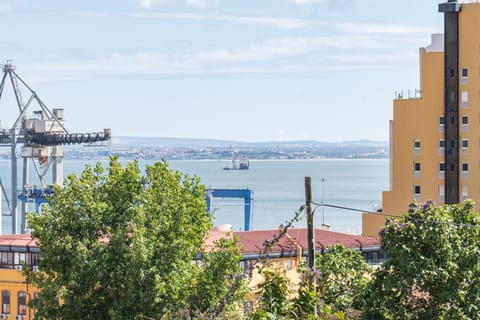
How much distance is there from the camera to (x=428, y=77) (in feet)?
175

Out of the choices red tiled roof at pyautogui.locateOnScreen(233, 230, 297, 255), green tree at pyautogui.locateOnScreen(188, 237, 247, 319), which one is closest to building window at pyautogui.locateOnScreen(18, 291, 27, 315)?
red tiled roof at pyautogui.locateOnScreen(233, 230, 297, 255)

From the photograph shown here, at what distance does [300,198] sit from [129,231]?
155 m

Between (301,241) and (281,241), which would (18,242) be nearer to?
(281,241)

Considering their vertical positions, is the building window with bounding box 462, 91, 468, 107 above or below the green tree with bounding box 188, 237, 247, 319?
above

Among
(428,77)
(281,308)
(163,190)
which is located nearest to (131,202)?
(163,190)

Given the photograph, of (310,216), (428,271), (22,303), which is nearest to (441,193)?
(22,303)

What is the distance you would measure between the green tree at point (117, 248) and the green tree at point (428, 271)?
6.09 meters

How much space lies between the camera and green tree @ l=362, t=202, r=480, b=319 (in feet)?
59.5

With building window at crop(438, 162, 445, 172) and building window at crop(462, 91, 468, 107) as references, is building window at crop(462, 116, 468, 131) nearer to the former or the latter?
building window at crop(462, 91, 468, 107)

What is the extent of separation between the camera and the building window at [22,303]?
126 ft

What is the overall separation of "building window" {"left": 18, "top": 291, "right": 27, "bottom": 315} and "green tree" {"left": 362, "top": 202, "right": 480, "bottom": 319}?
2212 centimetres

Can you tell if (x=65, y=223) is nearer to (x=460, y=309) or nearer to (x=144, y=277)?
(x=144, y=277)

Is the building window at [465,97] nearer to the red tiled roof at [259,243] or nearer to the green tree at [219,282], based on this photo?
the red tiled roof at [259,243]

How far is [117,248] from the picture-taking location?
80.3 ft
